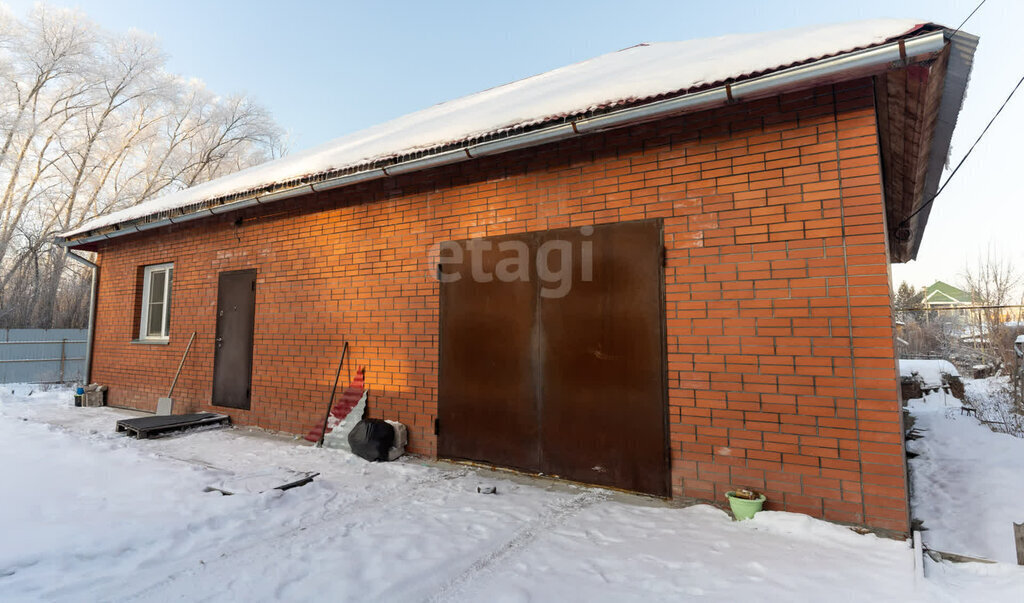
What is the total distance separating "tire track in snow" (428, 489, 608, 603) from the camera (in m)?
2.17

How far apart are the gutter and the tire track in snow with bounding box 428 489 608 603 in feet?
9.11

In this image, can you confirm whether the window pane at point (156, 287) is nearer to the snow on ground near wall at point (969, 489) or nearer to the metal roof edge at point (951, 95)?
the metal roof edge at point (951, 95)

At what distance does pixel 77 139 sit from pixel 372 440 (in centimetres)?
2490

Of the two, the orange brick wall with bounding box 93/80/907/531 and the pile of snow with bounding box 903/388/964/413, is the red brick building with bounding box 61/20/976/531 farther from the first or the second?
the pile of snow with bounding box 903/388/964/413

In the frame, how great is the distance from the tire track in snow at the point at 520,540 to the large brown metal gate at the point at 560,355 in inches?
12.4

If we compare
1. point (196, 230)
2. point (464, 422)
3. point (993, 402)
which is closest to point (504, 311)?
point (464, 422)

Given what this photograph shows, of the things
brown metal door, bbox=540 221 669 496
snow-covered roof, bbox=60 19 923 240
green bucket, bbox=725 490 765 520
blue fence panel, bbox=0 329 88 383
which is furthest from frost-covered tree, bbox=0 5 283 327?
green bucket, bbox=725 490 765 520

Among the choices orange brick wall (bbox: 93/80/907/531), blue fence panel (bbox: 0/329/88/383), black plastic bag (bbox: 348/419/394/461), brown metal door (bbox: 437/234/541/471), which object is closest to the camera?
orange brick wall (bbox: 93/80/907/531)

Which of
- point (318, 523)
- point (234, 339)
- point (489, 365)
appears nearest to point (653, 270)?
point (489, 365)

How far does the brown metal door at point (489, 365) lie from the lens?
399cm

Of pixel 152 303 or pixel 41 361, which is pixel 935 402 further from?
pixel 41 361

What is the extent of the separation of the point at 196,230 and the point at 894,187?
30.8ft

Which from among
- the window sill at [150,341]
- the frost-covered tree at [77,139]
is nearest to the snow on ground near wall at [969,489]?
the window sill at [150,341]

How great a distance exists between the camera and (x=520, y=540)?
8.84 feet
